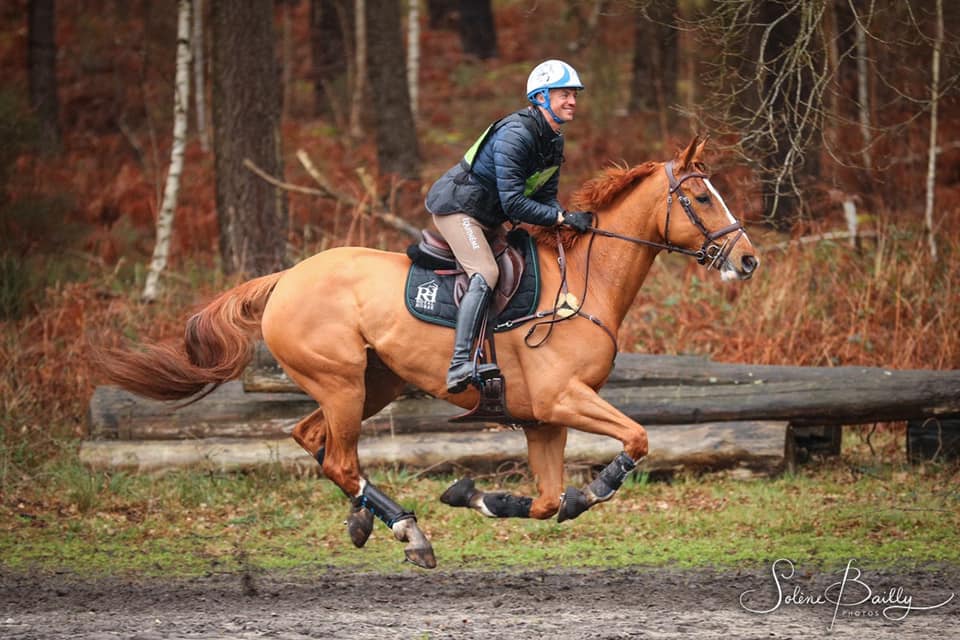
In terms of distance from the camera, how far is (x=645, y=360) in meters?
9.82

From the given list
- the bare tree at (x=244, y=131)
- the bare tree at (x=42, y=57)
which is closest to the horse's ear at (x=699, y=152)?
the bare tree at (x=244, y=131)

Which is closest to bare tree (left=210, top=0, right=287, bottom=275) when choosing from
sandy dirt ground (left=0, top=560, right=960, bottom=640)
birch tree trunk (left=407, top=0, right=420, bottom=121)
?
sandy dirt ground (left=0, top=560, right=960, bottom=640)

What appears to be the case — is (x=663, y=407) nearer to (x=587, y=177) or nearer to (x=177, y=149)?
(x=177, y=149)

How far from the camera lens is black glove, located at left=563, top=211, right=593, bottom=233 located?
22.7 ft

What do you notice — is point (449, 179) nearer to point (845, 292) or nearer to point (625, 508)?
point (625, 508)

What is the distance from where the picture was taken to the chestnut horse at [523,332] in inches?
262

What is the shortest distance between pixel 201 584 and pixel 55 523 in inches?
87.1

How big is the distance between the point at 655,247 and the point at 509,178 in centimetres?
104

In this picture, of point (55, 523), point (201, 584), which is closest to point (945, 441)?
point (201, 584)

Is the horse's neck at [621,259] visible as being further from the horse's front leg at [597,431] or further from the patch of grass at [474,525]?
A: the patch of grass at [474,525]

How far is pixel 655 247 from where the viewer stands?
273 inches

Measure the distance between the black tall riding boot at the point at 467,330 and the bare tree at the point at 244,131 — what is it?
6583 mm

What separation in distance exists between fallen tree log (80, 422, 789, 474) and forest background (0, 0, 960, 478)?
891 millimetres

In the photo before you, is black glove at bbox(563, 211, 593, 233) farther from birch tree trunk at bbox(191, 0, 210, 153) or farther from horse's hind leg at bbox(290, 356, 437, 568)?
birch tree trunk at bbox(191, 0, 210, 153)
